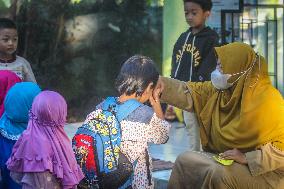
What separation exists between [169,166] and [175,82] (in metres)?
1.47

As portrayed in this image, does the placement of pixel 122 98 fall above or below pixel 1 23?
below

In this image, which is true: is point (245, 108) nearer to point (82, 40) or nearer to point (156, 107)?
point (156, 107)

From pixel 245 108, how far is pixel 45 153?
1482 millimetres

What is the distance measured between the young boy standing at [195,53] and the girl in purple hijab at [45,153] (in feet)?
6.60

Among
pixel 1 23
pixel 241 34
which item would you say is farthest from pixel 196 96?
pixel 241 34

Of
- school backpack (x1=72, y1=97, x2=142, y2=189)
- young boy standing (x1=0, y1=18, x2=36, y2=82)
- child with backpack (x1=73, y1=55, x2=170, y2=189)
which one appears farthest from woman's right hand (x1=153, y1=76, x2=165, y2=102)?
young boy standing (x1=0, y1=18, x2=36, y2=82)

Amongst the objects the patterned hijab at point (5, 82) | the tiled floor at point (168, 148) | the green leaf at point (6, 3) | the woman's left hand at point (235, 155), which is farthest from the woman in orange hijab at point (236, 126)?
the green leaf at point (6, 3)

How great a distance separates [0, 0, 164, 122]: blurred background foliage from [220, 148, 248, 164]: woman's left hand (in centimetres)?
378

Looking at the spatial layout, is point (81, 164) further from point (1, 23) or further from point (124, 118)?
point (1, 23)

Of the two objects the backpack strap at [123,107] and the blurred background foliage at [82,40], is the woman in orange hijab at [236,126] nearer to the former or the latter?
the backpack strap at [123,107]

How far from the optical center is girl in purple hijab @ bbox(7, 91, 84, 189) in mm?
3514

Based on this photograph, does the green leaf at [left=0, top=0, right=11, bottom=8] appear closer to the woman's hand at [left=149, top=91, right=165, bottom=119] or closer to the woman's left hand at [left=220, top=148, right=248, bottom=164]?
the woman's hand at [left=149, top=91, right=165, bottom=119]

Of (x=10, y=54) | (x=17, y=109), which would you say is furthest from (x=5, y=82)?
(x=10, y=54)

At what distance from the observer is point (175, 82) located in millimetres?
4586
